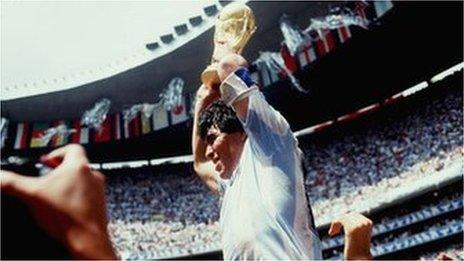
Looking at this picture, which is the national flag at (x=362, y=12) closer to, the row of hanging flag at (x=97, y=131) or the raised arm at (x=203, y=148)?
the row of hanging flag at (x=97, y=131)

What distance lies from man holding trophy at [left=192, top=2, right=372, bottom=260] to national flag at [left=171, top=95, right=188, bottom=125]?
987 inches

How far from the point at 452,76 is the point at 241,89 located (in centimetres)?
2337

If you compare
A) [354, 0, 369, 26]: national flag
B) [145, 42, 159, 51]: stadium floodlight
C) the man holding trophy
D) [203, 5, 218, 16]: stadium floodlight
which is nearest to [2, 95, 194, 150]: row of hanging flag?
[145, 42, 159, 51]: stadium floodlight

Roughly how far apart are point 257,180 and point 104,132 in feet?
89.2

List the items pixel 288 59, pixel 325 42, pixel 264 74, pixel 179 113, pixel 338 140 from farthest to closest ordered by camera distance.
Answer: pixel 179 113
pixel 338 140
pixel 264 74
pixel 288 59
pixel 325 42

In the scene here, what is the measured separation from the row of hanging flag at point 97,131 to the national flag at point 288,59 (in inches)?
208

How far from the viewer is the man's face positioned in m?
2.85

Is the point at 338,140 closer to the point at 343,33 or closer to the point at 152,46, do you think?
the point at 343,33

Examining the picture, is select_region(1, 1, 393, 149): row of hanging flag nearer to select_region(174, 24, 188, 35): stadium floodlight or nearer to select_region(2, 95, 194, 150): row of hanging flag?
select_region(2, 95, 194, 150): row of hanging flag

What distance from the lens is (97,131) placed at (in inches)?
1148

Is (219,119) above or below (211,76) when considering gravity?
below

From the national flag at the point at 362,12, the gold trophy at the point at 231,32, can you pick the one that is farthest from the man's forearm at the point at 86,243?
the national flag at the point at 362,12

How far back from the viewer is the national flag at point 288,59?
80.2 ft

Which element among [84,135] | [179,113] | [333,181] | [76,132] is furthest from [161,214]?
[333,181]
